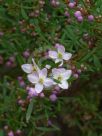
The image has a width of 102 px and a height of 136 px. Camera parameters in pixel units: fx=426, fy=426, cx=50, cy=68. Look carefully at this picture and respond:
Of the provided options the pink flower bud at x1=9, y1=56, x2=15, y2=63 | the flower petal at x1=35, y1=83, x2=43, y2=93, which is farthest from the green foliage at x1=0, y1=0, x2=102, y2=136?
the flower petal at x1=35, y1=83, x2=43, y2=93

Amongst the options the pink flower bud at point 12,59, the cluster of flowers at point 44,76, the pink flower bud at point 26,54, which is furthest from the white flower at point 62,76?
the pink flower bud at point 12,59

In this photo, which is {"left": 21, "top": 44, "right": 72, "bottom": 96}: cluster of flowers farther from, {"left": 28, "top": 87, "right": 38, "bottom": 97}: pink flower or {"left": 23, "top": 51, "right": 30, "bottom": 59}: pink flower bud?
{"left": 23, "top": 51, "right": 30, "bottom": 59}: pink flower bud

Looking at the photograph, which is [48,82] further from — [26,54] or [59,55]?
[26,54]

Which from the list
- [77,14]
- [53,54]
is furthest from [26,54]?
[77,14]

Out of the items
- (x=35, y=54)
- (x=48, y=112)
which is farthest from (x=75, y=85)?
(x=35, y=54)

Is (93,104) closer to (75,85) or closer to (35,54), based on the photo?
(75,85)
